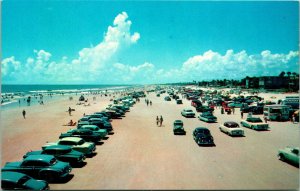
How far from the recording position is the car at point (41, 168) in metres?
17.0

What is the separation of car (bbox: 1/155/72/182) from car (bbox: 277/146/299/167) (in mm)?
15953

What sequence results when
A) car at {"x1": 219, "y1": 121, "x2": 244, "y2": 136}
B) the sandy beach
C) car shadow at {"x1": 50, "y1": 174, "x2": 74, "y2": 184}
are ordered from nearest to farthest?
1. the sandy beach
2. car shadow at {"x1": 50, "y1": 174, "x2": 74, "y2": 184}
3. car at {"x1": 219, "y1": 121, "x2": 244, "y2": 136}

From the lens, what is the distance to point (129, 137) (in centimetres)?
3158

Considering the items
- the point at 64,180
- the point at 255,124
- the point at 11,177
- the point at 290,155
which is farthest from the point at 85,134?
the point at 255,124

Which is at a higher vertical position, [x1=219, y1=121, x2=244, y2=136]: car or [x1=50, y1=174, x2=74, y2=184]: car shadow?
[x1=219, y1=121, x2=244, y2=136]: car

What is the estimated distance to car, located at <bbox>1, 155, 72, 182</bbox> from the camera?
16984 millimetres

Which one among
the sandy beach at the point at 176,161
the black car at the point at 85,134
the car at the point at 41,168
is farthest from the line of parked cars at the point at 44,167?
the black car at the point at 85,134

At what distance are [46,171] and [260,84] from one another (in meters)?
156

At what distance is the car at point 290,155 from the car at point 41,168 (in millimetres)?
15953

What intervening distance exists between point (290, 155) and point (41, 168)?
57.2ft

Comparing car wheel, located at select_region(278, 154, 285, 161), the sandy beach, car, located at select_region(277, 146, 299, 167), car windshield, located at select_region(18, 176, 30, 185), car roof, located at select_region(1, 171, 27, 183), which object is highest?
car roof, located at select_region(1, 171, 27, 183)

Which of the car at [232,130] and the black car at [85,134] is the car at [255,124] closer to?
the car at [232,130]

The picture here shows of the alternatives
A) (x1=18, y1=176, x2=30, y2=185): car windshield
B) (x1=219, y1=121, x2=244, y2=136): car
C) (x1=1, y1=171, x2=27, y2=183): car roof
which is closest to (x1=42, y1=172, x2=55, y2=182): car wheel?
(x1=18, y1=176, x2=30, y2=185): car windshield

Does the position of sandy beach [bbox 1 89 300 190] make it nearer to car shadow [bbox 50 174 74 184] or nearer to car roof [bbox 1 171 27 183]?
car shadow [bbox 50 174 74 184]
